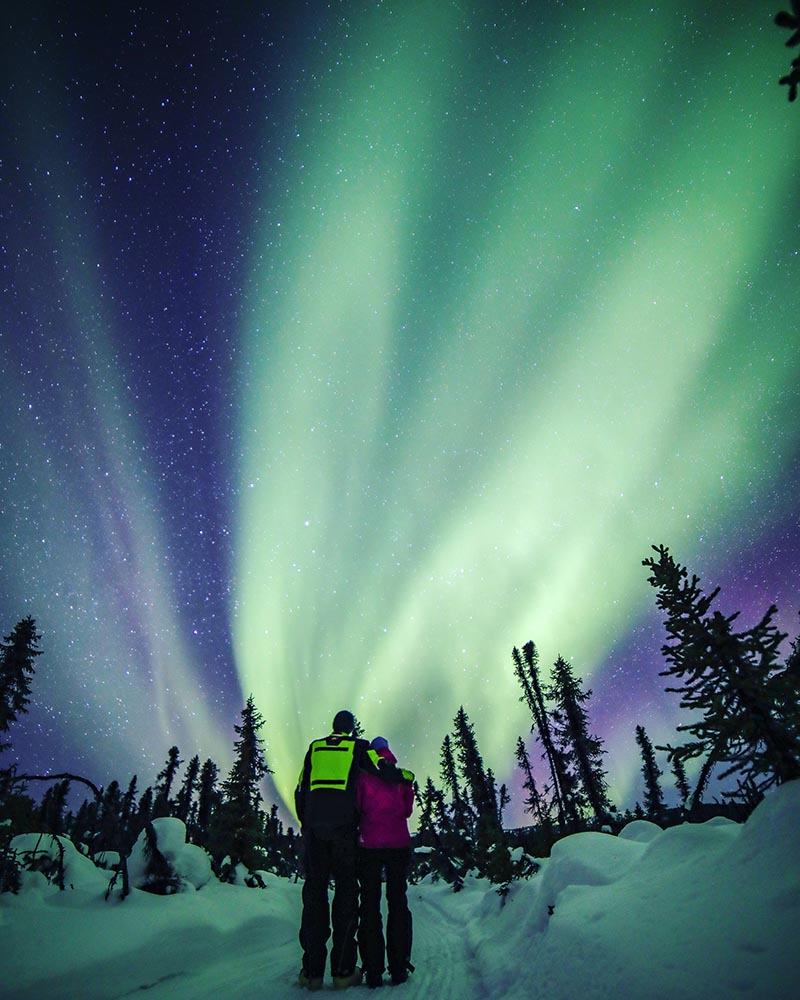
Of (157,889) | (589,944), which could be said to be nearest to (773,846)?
(589,944)

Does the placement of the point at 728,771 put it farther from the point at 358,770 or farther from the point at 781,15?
the point at 781,15

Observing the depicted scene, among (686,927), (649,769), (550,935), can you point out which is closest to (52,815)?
(550,935)

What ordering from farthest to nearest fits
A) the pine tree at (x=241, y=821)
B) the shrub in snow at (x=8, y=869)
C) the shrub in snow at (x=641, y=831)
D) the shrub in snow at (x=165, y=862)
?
the pine tree at (x=241, y=821), the shrub in snow at (x=641, y=831), the shrub in snow at (x=165, y=862), the shrub in snow at (x=8, y=869)

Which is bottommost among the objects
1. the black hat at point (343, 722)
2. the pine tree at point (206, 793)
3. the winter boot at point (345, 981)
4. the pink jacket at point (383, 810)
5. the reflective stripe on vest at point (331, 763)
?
the winter boot at point (345, 981)

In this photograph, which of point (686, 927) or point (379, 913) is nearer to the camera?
point (686, 927)

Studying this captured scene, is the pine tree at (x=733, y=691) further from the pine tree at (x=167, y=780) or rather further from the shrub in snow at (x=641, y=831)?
the pine tree at (x=167, y=780)

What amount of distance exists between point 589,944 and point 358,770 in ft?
8.24

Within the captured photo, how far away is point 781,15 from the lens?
2648 millimetres

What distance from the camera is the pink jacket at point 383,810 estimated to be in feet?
16.0

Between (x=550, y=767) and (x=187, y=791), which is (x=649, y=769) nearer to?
(x=550, y=767)

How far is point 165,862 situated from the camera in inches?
364

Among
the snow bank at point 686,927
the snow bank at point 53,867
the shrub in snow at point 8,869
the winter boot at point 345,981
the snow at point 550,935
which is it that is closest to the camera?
the snow bank at point 686,927

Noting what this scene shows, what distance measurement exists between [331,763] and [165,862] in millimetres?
7472

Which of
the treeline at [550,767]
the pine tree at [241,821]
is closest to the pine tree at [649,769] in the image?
the treeline at [550,767]
